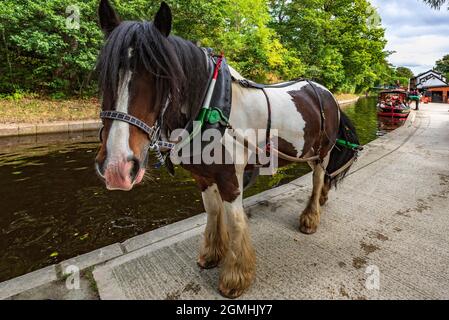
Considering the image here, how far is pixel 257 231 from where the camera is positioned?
2.84 metres

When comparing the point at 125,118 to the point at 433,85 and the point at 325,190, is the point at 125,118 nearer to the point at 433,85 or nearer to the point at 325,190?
the point at 325,190

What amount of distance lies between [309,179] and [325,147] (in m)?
1.72

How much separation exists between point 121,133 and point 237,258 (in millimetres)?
1333

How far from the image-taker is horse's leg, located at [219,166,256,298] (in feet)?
6.21

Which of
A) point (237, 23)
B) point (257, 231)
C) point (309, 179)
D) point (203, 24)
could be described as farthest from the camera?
point (237, 23)

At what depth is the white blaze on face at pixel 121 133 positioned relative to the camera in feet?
3.75

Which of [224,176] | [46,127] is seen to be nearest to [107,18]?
[224,176]

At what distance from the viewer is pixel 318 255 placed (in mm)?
2391

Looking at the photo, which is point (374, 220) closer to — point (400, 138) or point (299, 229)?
point (299, 229)

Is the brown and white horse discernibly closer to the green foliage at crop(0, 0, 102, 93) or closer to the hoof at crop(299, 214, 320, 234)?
the hoof at crop(299, 214, 320, 234)

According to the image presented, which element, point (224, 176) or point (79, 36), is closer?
point (224, 176)

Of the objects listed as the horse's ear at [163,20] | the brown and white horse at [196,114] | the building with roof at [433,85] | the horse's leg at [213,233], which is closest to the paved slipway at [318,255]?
the horse's leg at [213,233]
